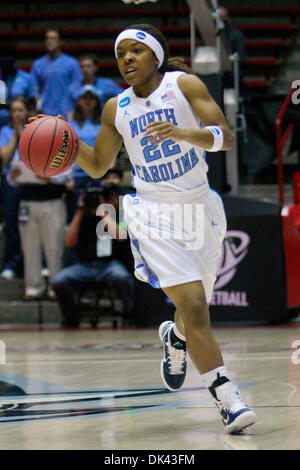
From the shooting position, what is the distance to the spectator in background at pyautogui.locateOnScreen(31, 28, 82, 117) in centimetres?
1176

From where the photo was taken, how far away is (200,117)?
446 cm

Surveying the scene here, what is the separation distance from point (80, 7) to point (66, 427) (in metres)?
14.6

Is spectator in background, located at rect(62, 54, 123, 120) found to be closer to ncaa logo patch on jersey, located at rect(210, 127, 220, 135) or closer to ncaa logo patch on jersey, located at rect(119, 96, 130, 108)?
ncaa logo patch on jersey, located at rect(119, 96, 130, 108)

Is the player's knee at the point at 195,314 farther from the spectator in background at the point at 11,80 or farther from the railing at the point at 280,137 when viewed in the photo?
the spectator in background at the point at 11,80

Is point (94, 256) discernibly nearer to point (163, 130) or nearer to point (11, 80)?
point (11, 80)

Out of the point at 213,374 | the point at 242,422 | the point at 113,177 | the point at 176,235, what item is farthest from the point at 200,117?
the point at 113,177

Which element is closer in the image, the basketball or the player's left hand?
the player's left hand

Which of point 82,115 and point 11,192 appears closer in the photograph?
point 82,115

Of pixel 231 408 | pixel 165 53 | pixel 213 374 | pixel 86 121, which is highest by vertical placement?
pixel 165 53

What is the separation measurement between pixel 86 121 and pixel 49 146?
223 inches

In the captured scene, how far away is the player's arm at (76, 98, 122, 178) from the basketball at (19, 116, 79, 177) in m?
0.10

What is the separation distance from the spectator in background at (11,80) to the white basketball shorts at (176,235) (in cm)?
705

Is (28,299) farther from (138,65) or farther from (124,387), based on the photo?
(138,65)

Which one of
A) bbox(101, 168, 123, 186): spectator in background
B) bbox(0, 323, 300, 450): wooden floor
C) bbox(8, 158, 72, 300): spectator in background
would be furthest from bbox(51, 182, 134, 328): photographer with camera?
bbox(0, 323, 300, 450): wooden floor
